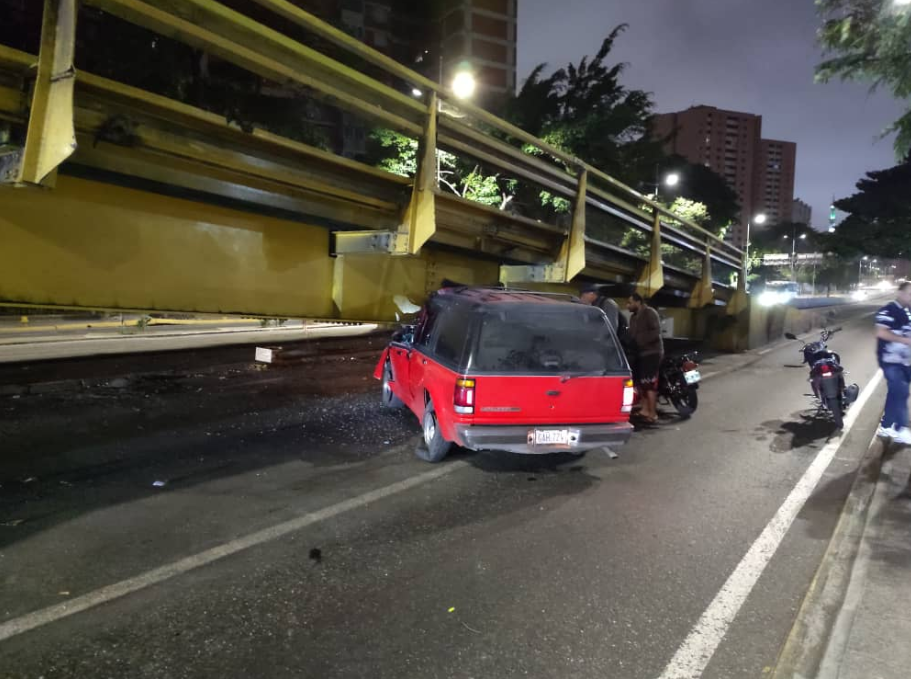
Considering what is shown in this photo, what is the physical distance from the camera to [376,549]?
4066mm

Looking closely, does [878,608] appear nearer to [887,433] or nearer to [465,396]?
[465,396]

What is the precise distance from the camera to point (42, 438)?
6.63 meters

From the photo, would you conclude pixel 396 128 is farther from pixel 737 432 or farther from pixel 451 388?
pixel 737 432

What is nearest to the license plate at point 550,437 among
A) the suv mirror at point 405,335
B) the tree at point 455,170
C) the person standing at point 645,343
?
the suv mirror at point 405,335

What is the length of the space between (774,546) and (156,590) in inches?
157

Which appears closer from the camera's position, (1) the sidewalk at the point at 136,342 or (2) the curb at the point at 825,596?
(2) the curb at the point at 825,596

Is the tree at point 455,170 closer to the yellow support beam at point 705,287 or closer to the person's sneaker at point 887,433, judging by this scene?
the yellow support beam at point 705,287

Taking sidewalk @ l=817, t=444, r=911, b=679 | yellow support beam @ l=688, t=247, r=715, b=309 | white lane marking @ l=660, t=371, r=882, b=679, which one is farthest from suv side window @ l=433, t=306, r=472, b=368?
yellow support beam @ l=688, t=247, r=715, b=309

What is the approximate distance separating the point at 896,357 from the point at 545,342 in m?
3.79

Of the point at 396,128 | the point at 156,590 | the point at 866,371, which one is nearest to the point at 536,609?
the point at 156,590

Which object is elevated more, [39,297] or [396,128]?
[396,128]

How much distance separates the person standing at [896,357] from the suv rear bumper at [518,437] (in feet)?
10.6

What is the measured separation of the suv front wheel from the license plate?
0.94 m

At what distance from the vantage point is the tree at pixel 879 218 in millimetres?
46344
